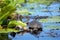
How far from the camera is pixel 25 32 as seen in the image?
4.14 meters

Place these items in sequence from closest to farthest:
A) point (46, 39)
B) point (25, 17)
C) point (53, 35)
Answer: point (46, 39), point (53, 35), point (25, 17)

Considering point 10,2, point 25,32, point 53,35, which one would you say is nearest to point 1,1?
point 10,2

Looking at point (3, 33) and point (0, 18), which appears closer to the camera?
point (3, 33)

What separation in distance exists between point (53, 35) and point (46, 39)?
286 millimetres

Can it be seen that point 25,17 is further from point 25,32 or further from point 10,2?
point 25,32

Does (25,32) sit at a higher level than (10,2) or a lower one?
lower

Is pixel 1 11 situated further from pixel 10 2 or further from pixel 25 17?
pixel 25 17

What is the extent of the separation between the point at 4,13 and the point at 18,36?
1.66 ft

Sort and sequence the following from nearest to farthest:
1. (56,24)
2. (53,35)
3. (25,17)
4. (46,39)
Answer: (46,39) < (53,35) < (56,24) < (25,17)

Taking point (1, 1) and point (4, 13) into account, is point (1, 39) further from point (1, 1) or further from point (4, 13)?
point (1, 1)

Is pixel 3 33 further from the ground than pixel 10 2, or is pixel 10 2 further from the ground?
pixel 10 2

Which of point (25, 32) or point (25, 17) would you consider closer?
point (25, 32)

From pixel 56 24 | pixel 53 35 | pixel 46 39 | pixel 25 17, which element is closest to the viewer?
pixel 46 39

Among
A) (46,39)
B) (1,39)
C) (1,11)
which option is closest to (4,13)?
(1,11)
